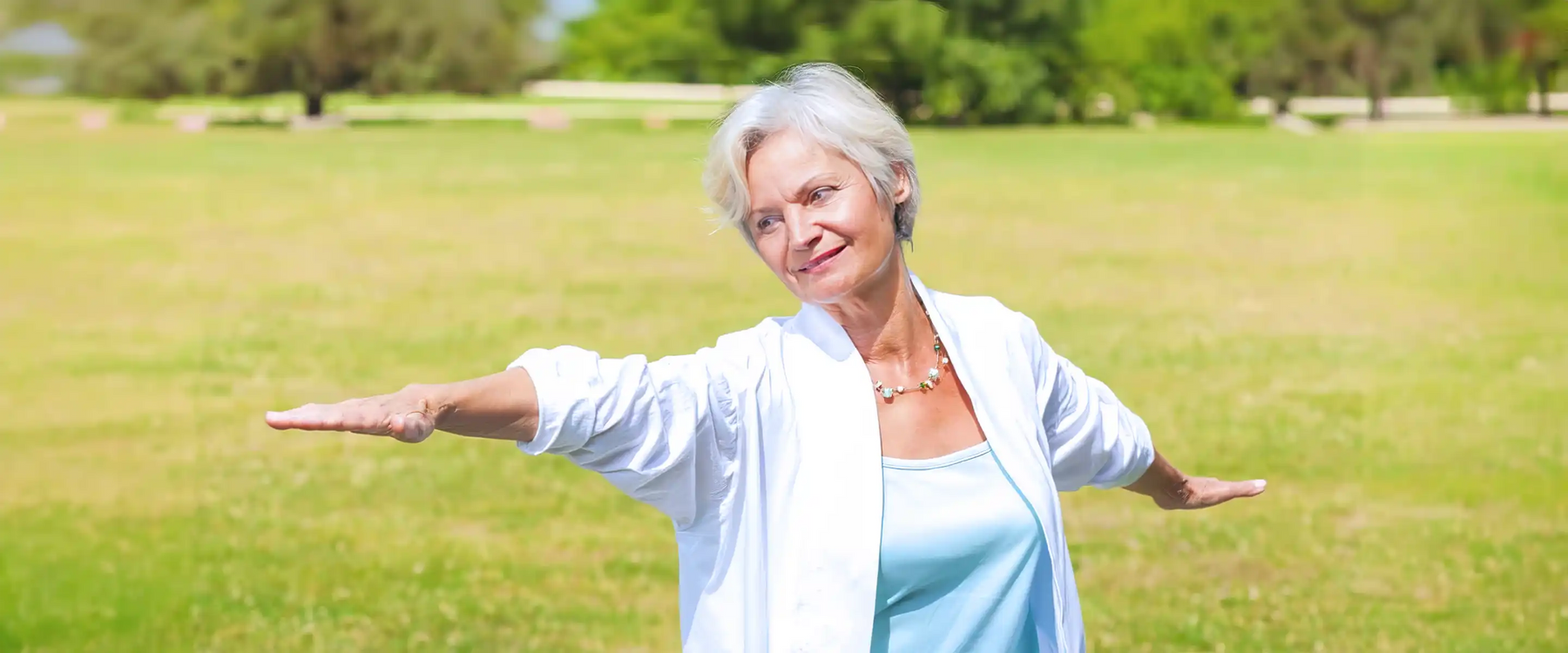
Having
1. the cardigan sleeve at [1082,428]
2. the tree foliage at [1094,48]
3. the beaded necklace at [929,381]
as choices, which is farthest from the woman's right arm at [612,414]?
the tree foliage at [1094,48]

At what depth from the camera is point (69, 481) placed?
1053 cm

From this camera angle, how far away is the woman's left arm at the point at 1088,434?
321cm

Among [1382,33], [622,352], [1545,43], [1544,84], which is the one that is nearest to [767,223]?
[622,352]

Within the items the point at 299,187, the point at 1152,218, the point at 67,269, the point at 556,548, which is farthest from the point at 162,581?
the point at 299,187

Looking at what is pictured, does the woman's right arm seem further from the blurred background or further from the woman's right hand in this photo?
the blurred background

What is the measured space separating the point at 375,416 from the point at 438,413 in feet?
0.40

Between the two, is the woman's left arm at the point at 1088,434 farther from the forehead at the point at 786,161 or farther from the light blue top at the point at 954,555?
the forehead at the point at 786,161

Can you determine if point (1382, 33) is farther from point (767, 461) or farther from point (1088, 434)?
point (767, 461)

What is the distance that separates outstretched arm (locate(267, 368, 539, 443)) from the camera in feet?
7.42

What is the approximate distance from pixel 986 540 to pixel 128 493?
8.59 m

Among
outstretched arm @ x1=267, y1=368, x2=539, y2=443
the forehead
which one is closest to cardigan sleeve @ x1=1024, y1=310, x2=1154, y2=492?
the forehead

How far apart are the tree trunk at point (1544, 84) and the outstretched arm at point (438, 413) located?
68.0 m

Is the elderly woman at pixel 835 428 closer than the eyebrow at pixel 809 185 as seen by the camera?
Yes

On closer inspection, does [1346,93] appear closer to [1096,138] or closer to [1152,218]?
[1096,138]
